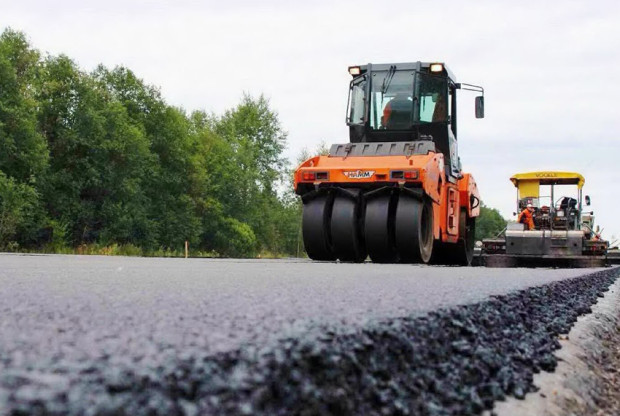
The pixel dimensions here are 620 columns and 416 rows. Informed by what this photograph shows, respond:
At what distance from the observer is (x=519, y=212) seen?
19.6m

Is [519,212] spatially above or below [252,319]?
above

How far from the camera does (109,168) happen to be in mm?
40938

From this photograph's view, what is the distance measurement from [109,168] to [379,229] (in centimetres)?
3391

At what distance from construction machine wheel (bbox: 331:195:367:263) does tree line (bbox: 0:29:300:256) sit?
24832mm

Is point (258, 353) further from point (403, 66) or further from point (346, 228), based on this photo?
point (403, 66)

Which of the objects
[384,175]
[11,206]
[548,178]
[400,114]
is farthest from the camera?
[11,206]

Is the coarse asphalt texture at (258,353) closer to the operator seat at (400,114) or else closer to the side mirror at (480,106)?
the operator seat at (400,114)

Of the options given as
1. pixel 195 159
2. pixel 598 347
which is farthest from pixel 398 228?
pixel 195 159

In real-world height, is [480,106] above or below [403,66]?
below

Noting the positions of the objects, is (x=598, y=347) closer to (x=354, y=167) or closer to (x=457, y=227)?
(x=354, y=167)

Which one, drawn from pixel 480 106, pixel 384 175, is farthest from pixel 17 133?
pixel 384 175

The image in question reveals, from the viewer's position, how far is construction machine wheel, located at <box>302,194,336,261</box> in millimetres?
9938

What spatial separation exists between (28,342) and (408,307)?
1.20m

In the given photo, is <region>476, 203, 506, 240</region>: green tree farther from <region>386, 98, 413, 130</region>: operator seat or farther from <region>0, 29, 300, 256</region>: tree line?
<region>386, 98, 413, 130</region>: operator seat
